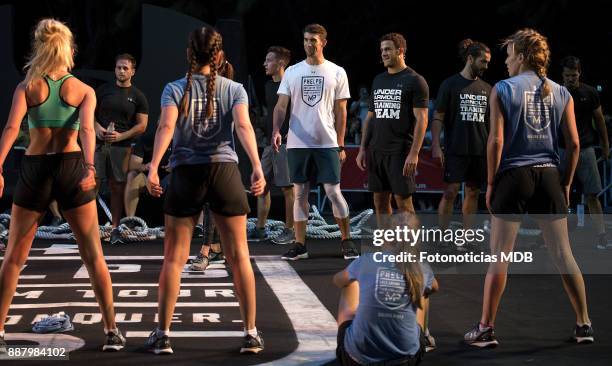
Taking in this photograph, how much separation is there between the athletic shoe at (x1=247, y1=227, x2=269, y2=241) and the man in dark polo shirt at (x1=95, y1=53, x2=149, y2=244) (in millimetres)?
1549

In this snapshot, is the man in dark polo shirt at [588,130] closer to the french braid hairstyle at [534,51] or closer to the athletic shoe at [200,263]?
the athletic shoe at [200,263]

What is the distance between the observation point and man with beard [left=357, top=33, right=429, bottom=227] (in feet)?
34.6

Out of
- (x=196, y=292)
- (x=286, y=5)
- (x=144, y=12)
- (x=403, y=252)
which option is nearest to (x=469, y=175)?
(x=196, y=292)

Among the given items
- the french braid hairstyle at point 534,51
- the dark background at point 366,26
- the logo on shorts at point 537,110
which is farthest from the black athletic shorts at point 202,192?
the dark background at point 366,26

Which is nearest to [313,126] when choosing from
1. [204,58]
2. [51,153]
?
[204,58]

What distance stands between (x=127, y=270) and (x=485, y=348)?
456 cm

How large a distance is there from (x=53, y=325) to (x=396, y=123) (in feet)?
14.3

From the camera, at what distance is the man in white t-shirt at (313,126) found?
37.1 ft

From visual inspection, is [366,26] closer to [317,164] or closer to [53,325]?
[317,164]

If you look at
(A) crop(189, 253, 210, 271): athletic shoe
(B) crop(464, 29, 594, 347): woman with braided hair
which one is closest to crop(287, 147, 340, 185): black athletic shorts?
(A) crop(189, 253, 210, 271): athletic shoe

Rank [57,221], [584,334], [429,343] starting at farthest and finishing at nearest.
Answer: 1. [57,221]
2. [584,334]
3. [429,343]

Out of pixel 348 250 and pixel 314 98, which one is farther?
pixel 348 250

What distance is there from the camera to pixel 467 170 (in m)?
11.1

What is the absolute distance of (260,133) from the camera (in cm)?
1789
